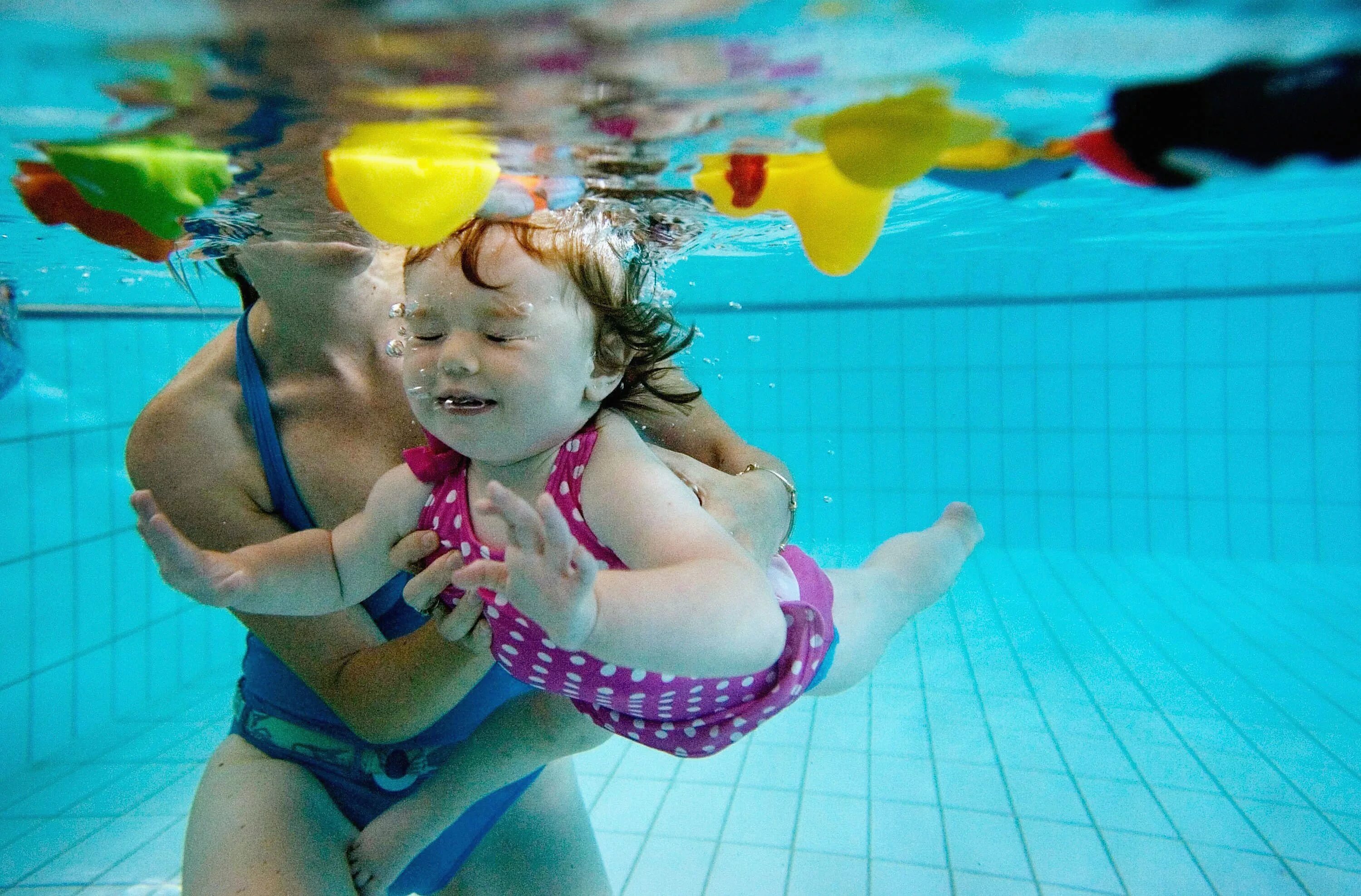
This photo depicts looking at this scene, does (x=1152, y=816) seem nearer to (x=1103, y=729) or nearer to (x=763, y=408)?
(x=1103, y=729)

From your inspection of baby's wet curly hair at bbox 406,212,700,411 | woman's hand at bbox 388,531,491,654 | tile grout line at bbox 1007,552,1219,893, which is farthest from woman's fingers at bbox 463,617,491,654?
tile grout line at bbox 1007,552,1219,893

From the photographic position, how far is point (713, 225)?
11.5 ft

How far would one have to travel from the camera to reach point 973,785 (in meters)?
4.09

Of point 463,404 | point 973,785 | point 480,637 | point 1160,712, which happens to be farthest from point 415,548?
point 1160,712

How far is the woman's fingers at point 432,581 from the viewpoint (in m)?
1.62

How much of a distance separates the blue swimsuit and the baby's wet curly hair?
0.82m

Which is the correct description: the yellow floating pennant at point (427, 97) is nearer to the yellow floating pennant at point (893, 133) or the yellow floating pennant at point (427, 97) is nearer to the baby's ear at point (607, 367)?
the baby's ear at point (607, 367)

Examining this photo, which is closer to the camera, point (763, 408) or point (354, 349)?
point (354, 349)

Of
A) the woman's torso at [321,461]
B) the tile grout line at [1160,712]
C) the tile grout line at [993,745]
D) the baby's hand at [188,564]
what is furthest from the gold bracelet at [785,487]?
the tile grout line at [1160,712]

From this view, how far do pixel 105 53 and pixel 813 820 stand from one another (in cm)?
382

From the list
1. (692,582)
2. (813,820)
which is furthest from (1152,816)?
(692,582)

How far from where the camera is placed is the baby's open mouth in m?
1.56

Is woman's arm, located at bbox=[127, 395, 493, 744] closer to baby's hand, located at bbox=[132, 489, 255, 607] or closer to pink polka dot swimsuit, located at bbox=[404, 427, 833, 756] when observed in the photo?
pink polka dot swimsuit, located at bbox=[404, 427, 833, 756]

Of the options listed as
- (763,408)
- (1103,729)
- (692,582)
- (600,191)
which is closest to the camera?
(692,582)
